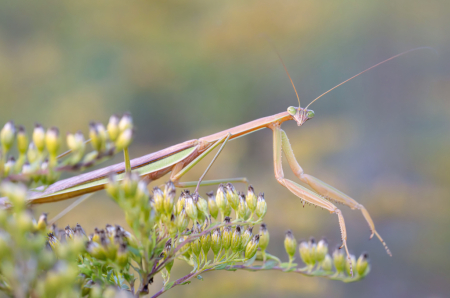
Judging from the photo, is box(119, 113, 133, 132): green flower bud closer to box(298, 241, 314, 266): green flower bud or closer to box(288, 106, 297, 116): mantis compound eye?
box(298, 241, 314, 266): green flower bud

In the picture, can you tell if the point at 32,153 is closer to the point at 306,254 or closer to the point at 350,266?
the point at 306,254

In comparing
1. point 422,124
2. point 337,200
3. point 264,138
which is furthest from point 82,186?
point 422,124

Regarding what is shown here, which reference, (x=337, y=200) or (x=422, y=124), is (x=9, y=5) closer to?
(x=337, y=200)

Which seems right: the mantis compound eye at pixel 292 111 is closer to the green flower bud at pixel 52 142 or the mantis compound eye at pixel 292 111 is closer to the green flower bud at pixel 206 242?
the green flower bud at pixel 206 242

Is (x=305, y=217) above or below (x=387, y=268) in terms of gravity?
above

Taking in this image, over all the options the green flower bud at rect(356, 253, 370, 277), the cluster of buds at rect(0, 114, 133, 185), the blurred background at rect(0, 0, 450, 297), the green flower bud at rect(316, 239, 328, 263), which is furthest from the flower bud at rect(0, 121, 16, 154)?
the blurred background at rect(0, 0, 450, 297)

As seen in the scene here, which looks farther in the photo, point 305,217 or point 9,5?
point 9,5

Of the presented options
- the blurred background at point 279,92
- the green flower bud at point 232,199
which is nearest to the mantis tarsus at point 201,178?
the green flower bud at point 232,199

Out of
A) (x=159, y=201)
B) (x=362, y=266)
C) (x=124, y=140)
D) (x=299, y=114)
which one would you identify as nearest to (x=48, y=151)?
(x=124, y=140)
